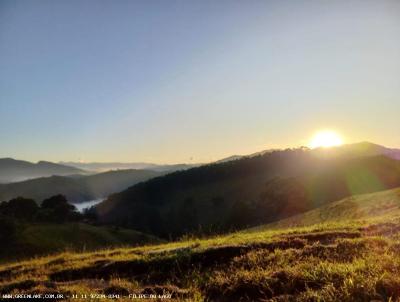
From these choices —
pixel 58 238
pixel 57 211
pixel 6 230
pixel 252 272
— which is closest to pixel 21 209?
pixel 57 211

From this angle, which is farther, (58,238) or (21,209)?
(21,209)

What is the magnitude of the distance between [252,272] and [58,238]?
3984 inches

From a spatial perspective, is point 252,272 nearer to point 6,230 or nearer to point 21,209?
point 6,230

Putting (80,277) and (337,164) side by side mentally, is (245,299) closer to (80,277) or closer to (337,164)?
(80,277)

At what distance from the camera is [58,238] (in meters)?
101

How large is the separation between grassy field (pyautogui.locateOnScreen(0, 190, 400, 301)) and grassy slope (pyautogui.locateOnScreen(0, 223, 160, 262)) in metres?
68.2

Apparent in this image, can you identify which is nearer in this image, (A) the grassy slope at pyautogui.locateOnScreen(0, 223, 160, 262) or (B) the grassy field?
(B) the grassy field

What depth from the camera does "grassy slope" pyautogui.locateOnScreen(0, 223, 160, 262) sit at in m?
87.8

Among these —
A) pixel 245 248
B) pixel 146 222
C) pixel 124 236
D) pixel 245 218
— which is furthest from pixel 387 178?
pixel 245 248

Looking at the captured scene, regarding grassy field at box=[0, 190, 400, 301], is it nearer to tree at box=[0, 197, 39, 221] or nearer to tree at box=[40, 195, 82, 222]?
tree at box=[40, 195, 82, 222]

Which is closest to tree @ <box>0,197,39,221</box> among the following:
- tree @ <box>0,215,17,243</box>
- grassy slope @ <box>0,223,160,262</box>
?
grassy slope @ <box>0,223,160,262</box>

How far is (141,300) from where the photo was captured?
701cm

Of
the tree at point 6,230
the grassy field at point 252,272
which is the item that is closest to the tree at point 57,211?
the tree at point 6,230

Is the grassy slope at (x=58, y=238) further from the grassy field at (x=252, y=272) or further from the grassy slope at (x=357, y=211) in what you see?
the grassy field at (x=252, y=272)
